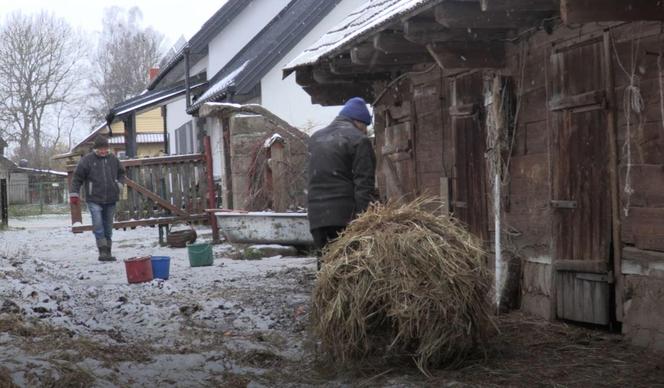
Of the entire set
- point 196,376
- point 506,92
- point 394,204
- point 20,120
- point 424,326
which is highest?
point 20,120

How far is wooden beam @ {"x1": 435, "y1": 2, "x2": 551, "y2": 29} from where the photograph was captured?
251 inches

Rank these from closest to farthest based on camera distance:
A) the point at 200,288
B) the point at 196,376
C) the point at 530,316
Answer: the point at 196,376
the point at 530,316
the point at 200,288

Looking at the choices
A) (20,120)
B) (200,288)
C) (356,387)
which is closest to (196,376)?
(356,387)

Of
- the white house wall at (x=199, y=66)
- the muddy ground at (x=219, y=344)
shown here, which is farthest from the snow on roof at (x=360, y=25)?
the white house wall at (x=199, y=66)

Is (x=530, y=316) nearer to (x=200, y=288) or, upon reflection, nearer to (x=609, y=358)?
(x=609, y=358)

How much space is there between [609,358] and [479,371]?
943 millimetres

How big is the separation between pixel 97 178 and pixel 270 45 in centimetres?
807

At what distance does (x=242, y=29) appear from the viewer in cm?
2345

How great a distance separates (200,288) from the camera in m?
9.77

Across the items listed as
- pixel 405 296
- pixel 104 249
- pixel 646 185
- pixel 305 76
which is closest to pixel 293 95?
pixel 104 249

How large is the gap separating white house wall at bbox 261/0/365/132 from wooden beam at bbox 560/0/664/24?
1487cm

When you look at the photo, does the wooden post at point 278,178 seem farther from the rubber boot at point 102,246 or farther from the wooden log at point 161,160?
the rubber boot at point 102,246

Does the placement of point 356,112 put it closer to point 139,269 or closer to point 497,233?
point 497,233

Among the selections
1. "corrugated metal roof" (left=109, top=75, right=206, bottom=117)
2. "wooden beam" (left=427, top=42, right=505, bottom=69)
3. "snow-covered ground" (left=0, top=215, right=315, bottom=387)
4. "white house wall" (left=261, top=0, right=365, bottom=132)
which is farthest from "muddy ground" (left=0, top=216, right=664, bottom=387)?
"corrugated metal roof" (left=109, top=75, right=206, bottom=117)
